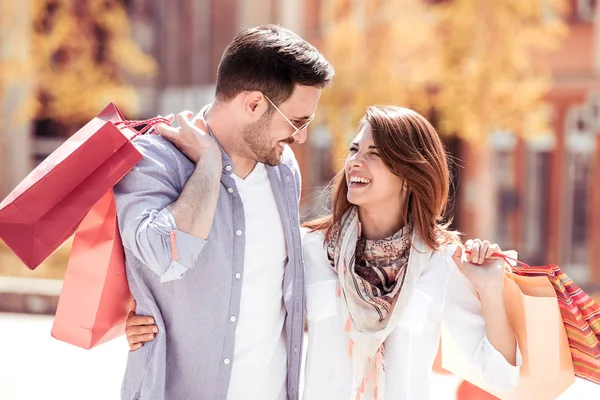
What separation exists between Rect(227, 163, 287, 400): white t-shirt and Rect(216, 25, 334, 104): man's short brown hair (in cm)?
29

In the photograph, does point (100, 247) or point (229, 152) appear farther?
point (229, 152)

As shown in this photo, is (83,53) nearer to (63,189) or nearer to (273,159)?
(273,159)

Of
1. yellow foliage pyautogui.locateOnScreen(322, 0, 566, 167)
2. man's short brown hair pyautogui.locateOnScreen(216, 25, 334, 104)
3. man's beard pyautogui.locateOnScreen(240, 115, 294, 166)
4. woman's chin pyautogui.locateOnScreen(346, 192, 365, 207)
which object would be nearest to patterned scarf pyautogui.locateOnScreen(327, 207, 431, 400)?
woman's chin pyautogui.locateOnScreen(346, 192, 365, 207)

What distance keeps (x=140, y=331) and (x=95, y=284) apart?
0.60 feet

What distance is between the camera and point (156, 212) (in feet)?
6.80

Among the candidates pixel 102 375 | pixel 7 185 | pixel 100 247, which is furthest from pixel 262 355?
pixel 7 185

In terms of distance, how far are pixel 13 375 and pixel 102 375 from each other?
0.63 m

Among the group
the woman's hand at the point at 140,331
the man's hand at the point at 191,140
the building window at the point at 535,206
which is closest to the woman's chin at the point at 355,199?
the man's hand at the point at 191,140

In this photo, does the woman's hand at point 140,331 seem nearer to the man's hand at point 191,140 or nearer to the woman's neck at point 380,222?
the man's hand at point 191,140

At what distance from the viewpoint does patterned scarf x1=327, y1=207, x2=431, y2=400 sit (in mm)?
2607

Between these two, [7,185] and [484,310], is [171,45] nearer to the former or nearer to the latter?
[7,185]

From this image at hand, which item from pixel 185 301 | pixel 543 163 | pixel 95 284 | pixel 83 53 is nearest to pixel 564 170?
pixel 543 163

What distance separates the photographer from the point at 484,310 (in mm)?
2650

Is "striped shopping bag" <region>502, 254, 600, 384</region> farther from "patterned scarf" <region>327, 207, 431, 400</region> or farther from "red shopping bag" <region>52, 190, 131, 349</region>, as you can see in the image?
"red shopping bag" <region>52, 190, 131, 349</region>
